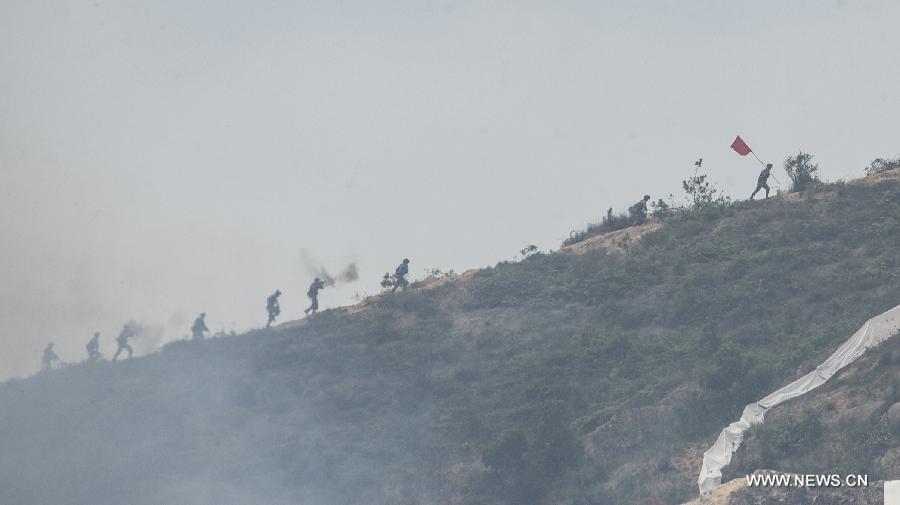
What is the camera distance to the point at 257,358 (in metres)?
49.6

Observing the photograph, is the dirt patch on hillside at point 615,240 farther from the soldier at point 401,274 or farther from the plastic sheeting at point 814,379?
the plastic sheeting at point 814,379

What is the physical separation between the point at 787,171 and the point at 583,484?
2182cm

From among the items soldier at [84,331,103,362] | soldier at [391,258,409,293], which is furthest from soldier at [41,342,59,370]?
soldier at [391,258,409,293]

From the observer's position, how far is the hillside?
34750 mm

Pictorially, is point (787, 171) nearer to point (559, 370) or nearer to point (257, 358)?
point (559, 370)

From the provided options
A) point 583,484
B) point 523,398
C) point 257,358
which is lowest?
point 583,484

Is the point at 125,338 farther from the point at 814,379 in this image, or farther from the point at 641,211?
the point at 814,379

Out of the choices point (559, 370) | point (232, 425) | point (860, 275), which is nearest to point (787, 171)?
point (860, 275)

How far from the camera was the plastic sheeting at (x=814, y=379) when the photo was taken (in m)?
32.4

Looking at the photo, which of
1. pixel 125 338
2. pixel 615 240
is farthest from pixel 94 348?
pixel 615 240

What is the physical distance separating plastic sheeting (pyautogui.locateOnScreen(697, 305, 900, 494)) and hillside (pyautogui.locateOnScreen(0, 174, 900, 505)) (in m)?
0.53

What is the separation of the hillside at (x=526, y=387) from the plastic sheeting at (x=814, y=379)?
1.72 feet

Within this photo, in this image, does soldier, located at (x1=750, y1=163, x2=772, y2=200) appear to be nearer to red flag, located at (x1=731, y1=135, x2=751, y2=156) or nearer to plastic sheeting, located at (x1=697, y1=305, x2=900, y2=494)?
red flag, located at (x1=731, y1=135, x2=751, y2=156)

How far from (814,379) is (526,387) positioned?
10.1 meters
